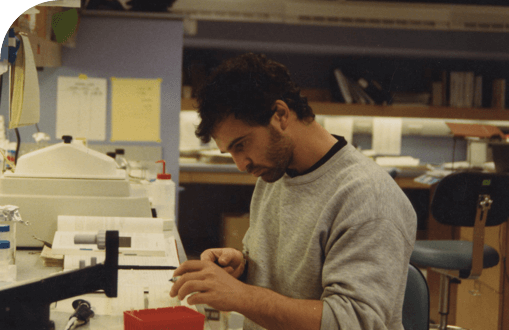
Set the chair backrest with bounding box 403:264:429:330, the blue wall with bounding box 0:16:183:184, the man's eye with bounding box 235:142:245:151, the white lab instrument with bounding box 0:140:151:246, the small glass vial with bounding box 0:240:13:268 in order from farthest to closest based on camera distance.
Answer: the blue wall with bounding box 0:16:183:184 < the white lab instrument with bounding box 0:140:151:246 < the chair backrest with bounding box 403:264:429:330 < the small glass vial with bounding box 0:240:13:268 < the man's eye with bounding box 235:142:245:151

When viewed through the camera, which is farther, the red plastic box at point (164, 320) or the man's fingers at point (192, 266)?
the man's fingers at point (192, 266)

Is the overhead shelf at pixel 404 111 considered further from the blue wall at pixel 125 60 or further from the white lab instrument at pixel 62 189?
the white lab instrument at pixel 62 189

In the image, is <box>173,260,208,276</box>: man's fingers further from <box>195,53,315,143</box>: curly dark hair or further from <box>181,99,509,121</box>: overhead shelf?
<box>181,99,509,121</box>: overhead shelf

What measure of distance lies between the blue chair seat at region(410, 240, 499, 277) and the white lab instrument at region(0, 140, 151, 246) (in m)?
1.44

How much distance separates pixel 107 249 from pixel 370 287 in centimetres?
53

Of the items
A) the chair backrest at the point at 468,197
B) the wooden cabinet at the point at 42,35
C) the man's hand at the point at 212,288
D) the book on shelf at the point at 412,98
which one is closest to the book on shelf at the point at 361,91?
the book on shelf at the point at 412,98

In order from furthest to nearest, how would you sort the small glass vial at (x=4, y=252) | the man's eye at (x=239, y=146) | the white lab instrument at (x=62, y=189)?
the white lab instrument at (x=62, y=189) < the small glass vial at (x=4, y=252) < the man's eye at (x=239, y=146)

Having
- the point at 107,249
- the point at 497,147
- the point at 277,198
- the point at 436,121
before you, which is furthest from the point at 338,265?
the point at 436,121

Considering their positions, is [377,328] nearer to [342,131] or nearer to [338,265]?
[338,265]

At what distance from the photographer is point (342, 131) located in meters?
4.81

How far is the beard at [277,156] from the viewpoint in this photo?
1.11 meters

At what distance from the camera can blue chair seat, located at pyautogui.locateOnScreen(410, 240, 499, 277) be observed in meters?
2.41

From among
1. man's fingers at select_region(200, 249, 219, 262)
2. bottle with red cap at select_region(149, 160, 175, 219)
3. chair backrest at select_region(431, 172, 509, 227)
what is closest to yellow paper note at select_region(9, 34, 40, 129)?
bottle with red cap at select_region(149, 160, 175, 219)

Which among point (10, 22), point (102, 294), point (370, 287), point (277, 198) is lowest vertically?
point (102, 294)
